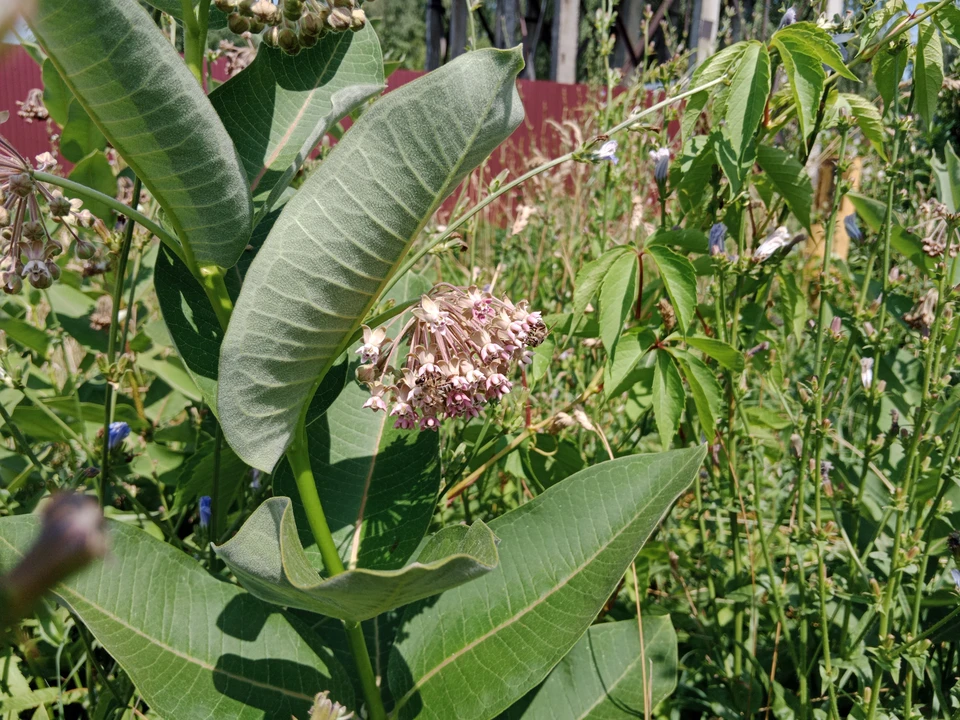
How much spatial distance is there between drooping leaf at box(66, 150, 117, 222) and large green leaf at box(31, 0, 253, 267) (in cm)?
112

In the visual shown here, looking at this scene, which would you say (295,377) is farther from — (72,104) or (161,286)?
(72,104)

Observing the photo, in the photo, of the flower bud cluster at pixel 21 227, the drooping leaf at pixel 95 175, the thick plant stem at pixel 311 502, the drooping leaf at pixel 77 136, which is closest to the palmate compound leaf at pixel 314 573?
→ the thick plant stem at pixel 311 502

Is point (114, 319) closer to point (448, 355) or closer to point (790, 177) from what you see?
point (448, 355)

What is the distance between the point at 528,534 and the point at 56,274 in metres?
0.69

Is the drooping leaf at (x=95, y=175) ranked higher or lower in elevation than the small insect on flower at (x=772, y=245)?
higher

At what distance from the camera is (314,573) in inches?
32.9

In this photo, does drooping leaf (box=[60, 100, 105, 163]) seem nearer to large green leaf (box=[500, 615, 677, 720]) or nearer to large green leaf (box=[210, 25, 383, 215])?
large green leaf (box=[210, 25, 383, 215])

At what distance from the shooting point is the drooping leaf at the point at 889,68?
130cm

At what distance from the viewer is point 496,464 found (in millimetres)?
1640

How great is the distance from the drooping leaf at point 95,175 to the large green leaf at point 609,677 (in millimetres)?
1398

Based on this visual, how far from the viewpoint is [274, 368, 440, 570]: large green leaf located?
113 centimetres

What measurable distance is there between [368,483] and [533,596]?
30 centimetres

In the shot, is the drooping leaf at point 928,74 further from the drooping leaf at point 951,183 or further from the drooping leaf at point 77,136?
the drooping leaf at point 77,136

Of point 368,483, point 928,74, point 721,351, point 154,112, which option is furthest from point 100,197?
point 928,74
